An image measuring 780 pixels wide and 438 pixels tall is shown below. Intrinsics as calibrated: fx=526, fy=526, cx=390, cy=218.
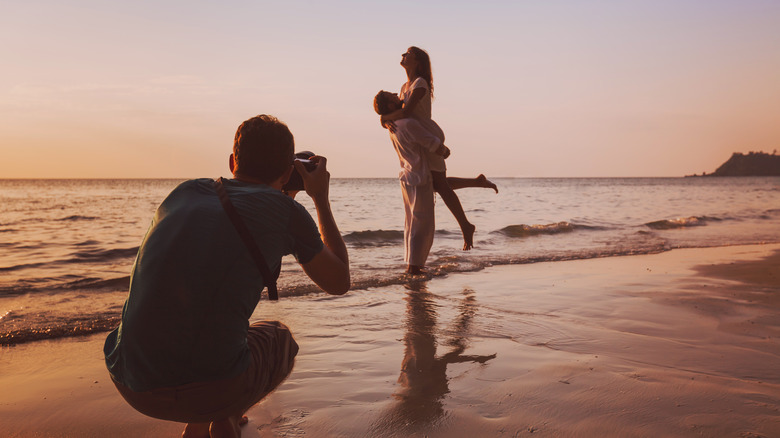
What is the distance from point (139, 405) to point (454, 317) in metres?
2.90

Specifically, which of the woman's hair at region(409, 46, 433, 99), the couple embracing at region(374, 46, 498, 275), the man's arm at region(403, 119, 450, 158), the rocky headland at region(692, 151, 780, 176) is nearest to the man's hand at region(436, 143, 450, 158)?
Result: the couple embracing at region(374, 46, 498, 275)

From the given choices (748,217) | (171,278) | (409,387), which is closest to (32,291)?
(409,387)

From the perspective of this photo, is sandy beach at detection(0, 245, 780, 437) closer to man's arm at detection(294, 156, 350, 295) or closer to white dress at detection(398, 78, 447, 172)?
man's arm at detection(294, 156, 350, 295)

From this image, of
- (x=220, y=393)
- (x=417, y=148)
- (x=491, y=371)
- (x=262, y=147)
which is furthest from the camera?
(x=417, y=148)

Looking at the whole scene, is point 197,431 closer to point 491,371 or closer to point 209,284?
point 209,284

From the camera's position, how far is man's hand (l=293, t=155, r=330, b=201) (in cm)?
200

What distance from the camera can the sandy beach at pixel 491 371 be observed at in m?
2.35

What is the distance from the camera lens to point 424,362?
317 centimetres

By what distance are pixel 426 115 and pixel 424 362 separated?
10.2 feet

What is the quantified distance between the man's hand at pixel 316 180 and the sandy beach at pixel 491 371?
41.2 inches

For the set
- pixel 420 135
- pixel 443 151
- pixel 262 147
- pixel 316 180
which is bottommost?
pixel 316 180

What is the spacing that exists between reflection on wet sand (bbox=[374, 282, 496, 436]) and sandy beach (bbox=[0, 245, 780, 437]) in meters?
0.01

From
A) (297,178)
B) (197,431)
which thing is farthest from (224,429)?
(297,178)

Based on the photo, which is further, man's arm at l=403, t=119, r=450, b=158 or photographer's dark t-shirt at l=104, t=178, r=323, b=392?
man's arm at l=403, t=119, r=450, b=158
